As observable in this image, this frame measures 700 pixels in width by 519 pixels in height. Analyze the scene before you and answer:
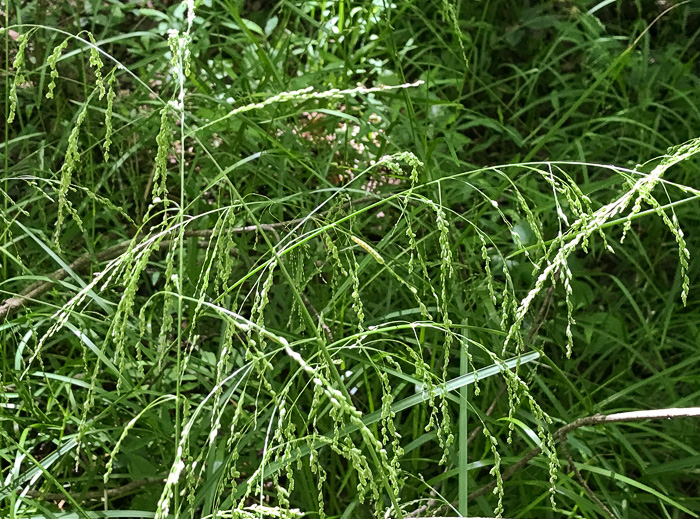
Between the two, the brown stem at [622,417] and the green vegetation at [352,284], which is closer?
the brown stem at [622,417]

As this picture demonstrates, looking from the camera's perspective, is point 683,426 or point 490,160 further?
point 490,160

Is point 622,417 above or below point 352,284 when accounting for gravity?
above

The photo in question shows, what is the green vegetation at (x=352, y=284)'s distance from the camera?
82 cm

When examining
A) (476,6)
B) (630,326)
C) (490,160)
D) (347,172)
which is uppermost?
(476,6)

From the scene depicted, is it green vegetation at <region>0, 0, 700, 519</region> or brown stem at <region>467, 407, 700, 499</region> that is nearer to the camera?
brown stem at <region>467, 407, 700, 499</region>

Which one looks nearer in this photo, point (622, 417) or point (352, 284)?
point (622, 417)

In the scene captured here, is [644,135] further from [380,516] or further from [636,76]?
[380,516]

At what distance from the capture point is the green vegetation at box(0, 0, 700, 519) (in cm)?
82

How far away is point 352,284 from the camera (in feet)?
4.24

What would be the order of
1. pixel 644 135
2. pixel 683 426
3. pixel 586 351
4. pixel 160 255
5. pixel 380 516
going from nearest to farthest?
1. pixel 380 516
2. pixel 683 426
3. pixel 586 351
4. pixel 160 255
5. pixel 644 135

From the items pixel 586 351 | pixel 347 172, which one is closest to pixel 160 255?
pixel 347 172

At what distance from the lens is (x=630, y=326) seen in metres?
1.67

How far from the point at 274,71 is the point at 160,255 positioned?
530 millimetres

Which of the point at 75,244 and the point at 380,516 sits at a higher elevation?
the point at 380,516
